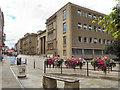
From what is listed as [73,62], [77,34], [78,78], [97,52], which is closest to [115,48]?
[97,52]

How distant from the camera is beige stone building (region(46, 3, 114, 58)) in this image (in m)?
35.1

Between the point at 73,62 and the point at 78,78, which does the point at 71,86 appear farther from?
the point at 73,62

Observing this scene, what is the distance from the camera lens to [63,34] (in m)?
38.2

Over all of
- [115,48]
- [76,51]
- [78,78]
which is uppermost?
[115,48]

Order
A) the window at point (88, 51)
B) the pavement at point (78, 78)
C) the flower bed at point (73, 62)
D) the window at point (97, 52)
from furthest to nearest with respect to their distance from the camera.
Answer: the window at point (97, 52) → the window at point (88, 51) → the flower bed at point (73, 62) → the pavement at point (78, 78)

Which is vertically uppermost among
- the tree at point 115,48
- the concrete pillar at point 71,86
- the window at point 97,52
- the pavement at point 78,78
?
the tree at point 115,48

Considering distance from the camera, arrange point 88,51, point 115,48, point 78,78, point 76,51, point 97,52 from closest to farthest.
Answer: point 78,78 < point 115,48 < point 76,51 < point 88,51 < point 97,52

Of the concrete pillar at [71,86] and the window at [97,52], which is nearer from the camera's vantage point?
the concrete pillar at [71,86]

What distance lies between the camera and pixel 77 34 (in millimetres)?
36031

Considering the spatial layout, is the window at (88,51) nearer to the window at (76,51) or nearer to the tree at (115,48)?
the window at (76,51)

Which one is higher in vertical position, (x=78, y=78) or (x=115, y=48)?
(x=115, y=48)

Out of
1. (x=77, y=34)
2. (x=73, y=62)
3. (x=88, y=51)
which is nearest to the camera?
(x=73, y=62)

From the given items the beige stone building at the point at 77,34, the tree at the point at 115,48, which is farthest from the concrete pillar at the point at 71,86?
the tree at the point at 115,48

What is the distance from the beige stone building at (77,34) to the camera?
35125 mm
